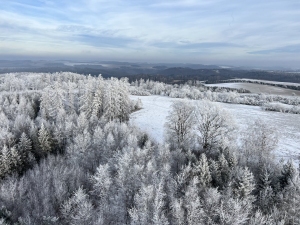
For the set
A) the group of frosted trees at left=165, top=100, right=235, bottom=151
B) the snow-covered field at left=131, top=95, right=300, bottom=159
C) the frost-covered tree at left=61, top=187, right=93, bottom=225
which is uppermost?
the group of frosted trees at left=165, top=100, right=235, bottom=151

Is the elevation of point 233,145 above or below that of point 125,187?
above

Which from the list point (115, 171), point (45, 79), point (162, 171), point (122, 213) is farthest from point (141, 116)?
point (45, 79)

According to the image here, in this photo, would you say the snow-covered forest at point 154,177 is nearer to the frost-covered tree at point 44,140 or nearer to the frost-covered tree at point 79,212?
the frost-covered tree at point 79,212

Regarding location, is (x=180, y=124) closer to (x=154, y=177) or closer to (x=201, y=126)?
(x=201, y=126)

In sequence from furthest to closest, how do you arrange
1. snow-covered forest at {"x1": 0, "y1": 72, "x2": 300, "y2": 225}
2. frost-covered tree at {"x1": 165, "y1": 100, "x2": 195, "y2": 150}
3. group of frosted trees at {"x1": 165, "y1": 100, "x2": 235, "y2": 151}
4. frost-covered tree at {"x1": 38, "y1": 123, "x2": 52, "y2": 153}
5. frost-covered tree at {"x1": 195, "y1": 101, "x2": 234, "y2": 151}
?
frost-covered tree at {"x1": 38, "y1": 123, "x2": 52, "y2": 153} → frost-covered tree at {"x1": 165, "y1": 100, "x2": 195, "y2": 150} → group of frosted trees at {"x1": 165, "y1": 100, "x2": 235, "y2": 151} → frost-covered tree at {"x1": 195, "y1": 101, "x2": 234, "y2": 151} → snow-covered forest at {"x1": 0, "y1": 72, "x2": 300, "y2": 225}

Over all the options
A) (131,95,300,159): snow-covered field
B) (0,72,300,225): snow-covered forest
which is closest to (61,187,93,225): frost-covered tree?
(0,72,300,225): snow-covered forest

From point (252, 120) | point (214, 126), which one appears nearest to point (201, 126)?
point (214, 126)

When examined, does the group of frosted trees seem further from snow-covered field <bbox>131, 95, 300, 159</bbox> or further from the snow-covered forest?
snow-covered field <bbox>131, 95, 300, 159</bbox>

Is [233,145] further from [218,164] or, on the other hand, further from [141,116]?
[141,116]
